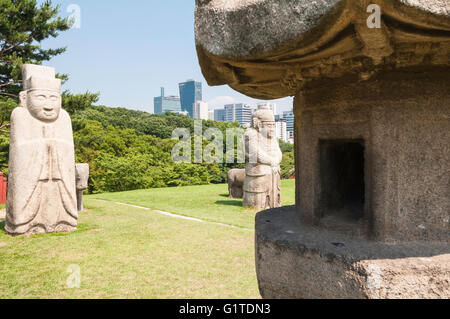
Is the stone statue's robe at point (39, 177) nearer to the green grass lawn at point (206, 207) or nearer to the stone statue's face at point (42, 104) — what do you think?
the stone statue's face at point (42, 104)

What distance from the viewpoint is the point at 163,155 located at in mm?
26453

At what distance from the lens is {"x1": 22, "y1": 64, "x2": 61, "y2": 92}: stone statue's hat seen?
7188mm

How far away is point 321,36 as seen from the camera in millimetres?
1666

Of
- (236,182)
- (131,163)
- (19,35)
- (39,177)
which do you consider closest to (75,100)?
(19,35)

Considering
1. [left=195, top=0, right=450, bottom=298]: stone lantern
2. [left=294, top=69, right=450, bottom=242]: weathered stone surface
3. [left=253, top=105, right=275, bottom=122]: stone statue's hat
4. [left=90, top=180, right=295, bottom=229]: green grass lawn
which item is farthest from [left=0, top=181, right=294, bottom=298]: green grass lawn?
[left=253, top=105, right=275, bottom=122]: stone statue's hat

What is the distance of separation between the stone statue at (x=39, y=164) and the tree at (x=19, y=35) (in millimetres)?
3291

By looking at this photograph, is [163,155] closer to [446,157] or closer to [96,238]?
[96,238]

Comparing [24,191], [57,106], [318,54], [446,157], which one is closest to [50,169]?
[24,191]

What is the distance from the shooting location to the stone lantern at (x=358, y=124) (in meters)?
1.67

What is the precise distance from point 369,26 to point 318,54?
1.37 ft

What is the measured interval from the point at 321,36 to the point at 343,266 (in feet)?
4.28

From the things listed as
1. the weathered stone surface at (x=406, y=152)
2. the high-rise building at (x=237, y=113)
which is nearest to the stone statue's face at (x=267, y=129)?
the weathered stone surface at (x=406, y=152)

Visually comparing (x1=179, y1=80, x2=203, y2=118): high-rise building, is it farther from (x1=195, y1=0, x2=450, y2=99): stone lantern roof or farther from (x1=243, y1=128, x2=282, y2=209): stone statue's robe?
(x1=195, y1=0, x2=450, y2=99): stone lantern roof

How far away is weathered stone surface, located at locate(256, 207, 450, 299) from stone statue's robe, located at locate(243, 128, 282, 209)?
24.7 ft
